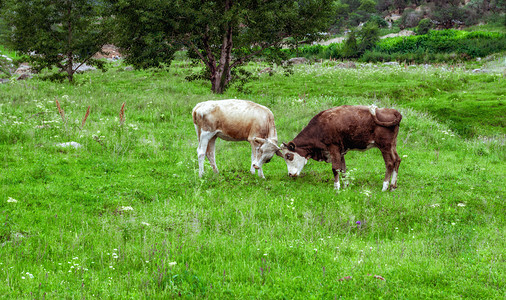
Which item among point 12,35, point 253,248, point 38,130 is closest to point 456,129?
point 253,248

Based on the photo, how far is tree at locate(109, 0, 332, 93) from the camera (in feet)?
75.8

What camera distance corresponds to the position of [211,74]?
26391 mm

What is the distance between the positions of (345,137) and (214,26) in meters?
15.0

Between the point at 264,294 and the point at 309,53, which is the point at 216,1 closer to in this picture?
the point at 264,294

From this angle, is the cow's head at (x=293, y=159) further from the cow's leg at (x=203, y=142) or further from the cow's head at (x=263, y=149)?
the cow's leg at (x=203, y=142)

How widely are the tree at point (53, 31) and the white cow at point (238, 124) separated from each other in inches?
727

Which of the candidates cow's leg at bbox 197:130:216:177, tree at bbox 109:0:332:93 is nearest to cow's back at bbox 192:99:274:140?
cow's leg at bbox 197:130:216:177

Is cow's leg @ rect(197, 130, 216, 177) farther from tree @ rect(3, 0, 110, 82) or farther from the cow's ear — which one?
tree @ rect(3, 0, 110, 82)

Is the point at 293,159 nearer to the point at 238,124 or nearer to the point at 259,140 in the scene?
the point at 259,140

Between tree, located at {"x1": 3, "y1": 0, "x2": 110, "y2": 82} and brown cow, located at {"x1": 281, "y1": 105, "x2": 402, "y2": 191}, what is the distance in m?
20.4

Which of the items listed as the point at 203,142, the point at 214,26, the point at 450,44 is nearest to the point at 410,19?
the point at 450,44

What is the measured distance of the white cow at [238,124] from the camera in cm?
1102

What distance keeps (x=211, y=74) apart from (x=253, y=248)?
21.3m

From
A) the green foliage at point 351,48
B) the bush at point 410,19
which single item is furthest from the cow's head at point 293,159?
the bush at point 410,19
